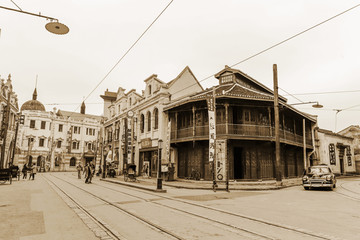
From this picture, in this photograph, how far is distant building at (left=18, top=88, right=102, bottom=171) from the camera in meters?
51.4

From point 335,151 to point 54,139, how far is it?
176 feet

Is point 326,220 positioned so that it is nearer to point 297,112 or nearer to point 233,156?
point 233,156

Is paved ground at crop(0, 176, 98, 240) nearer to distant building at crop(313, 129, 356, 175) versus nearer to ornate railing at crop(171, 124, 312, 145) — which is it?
ornate railing at crop(171, 124, 312, 145)

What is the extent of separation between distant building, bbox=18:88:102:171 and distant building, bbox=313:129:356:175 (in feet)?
127

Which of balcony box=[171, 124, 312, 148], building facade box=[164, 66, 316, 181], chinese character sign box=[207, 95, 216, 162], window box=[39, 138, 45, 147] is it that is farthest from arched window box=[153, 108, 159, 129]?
window box=[39, 138, 45, 147]

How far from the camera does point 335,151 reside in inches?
1326

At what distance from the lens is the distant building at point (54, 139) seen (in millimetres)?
51406

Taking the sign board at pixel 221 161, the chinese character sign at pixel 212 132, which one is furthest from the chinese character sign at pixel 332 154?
the chinese character sign at pixel 212 132

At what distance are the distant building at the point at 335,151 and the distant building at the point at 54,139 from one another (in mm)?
38687

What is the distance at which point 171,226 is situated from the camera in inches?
245

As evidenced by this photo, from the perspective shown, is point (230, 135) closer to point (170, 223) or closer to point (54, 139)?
point (170, 223)

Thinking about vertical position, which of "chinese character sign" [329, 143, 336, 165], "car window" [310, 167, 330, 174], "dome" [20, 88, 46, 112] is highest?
"dome" [20, 88, 46, 112]

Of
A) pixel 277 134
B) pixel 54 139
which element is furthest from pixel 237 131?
pixel 54 139

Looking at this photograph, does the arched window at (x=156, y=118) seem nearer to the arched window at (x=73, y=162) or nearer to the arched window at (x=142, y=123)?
the arched window at (x=142, y=123)
